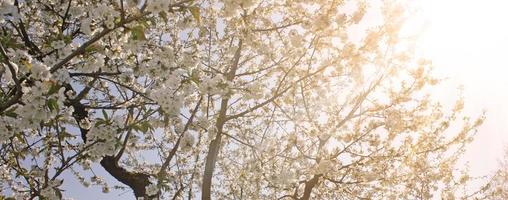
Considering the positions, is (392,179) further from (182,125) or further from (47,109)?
(47,109)

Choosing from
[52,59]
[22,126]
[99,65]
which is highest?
[99,65]

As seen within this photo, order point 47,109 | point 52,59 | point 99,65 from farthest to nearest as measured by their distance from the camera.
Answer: point 99,65, point 52,59, point 47,109

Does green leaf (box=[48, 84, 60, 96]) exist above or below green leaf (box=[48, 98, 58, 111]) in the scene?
above

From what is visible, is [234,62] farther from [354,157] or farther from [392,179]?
[392,179]

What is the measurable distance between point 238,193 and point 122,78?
6937mm

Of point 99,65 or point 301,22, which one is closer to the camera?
point 99,65

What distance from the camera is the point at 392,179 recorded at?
362 inches

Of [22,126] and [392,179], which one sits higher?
[392,179]

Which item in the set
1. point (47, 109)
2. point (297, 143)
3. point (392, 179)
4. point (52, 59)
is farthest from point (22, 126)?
point (392, 179)

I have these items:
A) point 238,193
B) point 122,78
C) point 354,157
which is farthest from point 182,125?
point 238,193

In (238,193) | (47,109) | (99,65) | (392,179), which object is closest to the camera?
(47,109)

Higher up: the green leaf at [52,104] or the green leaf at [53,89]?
the green leaf at [53,89]

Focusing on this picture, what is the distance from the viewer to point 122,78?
222 inches

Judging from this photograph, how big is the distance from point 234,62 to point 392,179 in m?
3.76
